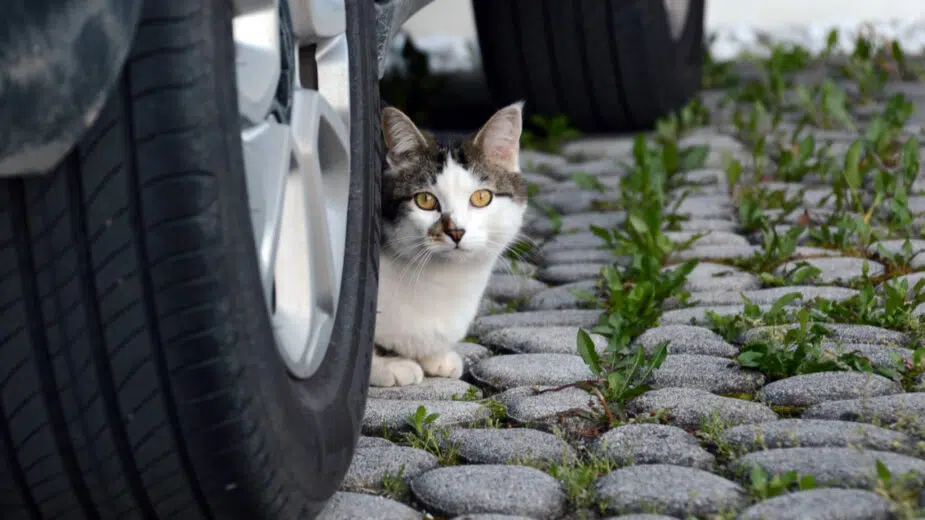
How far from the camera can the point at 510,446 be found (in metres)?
2.29

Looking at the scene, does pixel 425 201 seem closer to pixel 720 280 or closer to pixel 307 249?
pixel 720 280

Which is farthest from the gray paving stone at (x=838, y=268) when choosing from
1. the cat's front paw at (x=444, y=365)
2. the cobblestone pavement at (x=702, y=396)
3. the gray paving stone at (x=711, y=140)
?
the gray paving stone at (x=711, y=140)

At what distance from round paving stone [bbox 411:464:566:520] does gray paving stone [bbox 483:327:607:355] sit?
83cm

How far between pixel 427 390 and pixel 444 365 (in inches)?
5.5

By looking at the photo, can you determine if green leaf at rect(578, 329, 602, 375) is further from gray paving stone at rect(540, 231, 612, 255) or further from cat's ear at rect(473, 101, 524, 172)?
gray paving stone at rect(540, 231, 612, 255)

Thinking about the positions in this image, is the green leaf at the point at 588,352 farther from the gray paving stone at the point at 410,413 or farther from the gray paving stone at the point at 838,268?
the gray paving stone at the point at 838,268

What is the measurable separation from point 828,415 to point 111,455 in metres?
1.34

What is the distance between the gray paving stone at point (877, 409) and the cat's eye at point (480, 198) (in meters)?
1.04

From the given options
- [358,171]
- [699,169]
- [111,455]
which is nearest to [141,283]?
[111,455]

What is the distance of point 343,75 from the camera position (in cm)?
224

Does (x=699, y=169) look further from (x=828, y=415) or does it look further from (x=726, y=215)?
(x=828, y=415)

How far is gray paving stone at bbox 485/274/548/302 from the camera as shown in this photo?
3.62 meters

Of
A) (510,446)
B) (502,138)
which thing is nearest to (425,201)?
(502,138)

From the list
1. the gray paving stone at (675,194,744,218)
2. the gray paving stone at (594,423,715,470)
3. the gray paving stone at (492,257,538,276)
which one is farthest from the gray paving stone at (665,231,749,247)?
the gray paving stone at (594,423,715,470)
